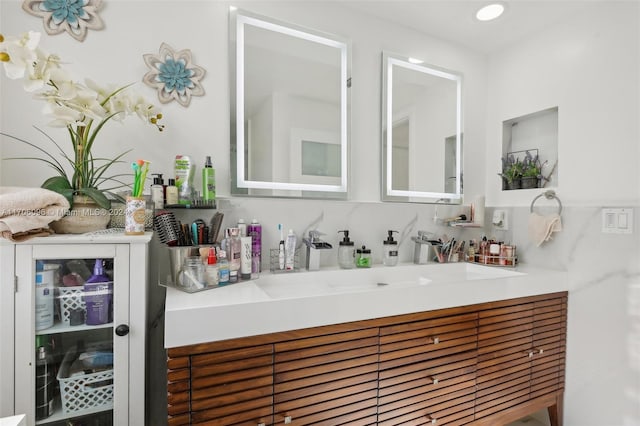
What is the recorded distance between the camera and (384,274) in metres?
1.74

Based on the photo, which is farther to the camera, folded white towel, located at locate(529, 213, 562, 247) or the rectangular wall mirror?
folded white towel, located at locate(529, 213, 562, 247)

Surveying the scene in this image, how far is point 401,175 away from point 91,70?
5.25 feet

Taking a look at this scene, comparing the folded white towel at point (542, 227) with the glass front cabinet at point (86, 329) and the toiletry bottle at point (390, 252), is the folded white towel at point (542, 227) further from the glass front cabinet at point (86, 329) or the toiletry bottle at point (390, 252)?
the glass front cabinet at point (86, 329)

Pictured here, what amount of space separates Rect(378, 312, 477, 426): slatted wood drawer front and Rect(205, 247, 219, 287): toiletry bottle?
2.14 feet

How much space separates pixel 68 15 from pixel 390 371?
188cm

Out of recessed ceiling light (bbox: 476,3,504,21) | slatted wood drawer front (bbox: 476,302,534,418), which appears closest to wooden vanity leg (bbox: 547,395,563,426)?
slatted wood drawer front (bbox: 476,302,534,418)

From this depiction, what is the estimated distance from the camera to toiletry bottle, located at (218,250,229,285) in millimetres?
1244

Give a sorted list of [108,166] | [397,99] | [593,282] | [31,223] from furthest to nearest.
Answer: [397,99] → [593,282] → [108,166] → [31,223]

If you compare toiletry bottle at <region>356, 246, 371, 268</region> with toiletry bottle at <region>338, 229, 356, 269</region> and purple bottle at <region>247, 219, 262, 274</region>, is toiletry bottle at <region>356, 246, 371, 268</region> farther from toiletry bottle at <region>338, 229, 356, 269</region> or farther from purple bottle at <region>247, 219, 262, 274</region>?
purple bottle at <region>247, 219, 262, 274</region>

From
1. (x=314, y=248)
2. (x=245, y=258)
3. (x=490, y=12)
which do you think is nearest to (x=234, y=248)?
(x=245, y=258)

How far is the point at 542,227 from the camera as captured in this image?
6.01 feet

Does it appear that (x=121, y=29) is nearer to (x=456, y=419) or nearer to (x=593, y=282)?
(x=456, y=419)

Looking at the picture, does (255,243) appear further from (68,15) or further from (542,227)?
(542,227)

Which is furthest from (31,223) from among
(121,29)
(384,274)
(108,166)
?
(384,274)
